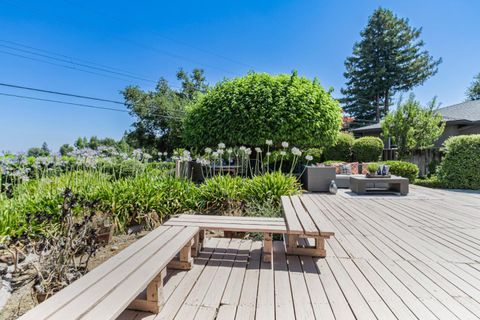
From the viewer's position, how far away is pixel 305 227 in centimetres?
232

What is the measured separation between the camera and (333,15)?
1136cm

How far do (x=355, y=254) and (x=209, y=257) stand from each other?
1.67 meters

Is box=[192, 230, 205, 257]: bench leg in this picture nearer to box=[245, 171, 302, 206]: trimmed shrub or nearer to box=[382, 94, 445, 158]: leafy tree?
box=[245, 171, 302, 206]: trimmed shrub

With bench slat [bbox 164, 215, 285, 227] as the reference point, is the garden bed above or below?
below

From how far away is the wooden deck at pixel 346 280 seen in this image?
1.77 m

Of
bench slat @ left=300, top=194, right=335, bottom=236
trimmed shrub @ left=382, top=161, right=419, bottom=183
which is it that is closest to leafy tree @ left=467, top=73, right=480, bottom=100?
trimmed shrub @ left=382, top=161, right=419, bottom=183

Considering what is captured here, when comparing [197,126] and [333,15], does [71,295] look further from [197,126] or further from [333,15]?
[333,15]

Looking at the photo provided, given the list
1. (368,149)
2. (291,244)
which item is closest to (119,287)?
(291,244)

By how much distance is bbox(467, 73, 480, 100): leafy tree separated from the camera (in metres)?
25.9

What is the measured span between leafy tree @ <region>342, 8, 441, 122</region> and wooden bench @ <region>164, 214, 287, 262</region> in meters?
26.9

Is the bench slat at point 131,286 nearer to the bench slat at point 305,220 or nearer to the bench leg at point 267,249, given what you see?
the bench leg at point 267,249

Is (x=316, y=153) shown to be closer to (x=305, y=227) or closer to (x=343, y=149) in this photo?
(x=343, y=149)

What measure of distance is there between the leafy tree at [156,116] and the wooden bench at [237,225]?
18.5m

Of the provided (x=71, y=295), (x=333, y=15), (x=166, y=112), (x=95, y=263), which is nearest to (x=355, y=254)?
(x=71, y=295)
